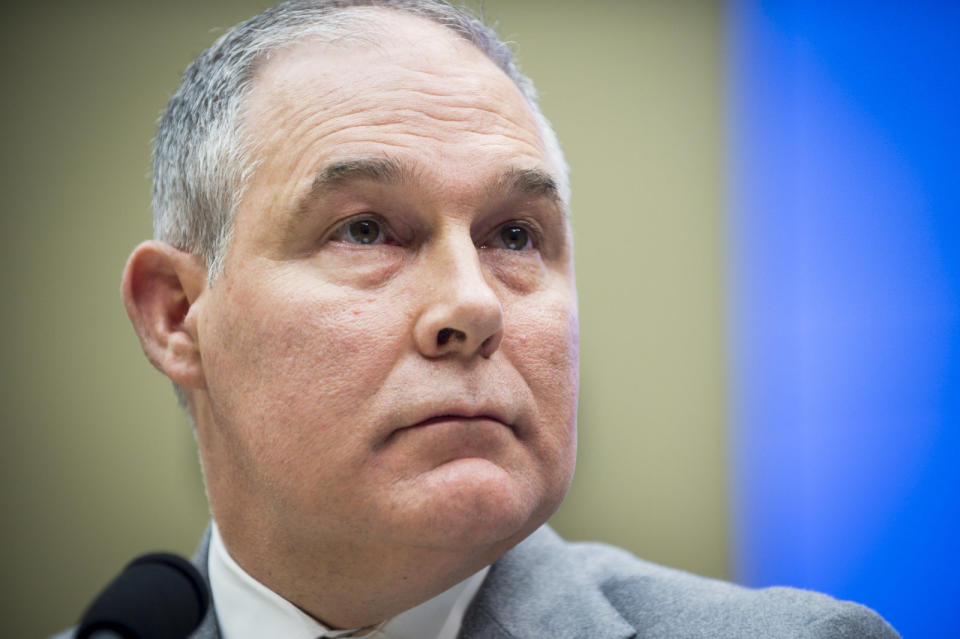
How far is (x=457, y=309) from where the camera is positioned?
51.0 inches

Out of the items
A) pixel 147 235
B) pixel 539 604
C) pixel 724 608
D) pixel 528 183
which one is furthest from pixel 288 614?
pixel 147 235

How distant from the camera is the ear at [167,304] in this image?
1630 millimetres

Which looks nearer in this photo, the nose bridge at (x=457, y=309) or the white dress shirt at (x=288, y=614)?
the nose bridge at (x=457, y=309)

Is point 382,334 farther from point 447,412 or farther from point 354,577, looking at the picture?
point 354,577

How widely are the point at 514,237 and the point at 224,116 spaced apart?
0.63m

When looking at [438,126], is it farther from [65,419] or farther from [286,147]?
[65,419]

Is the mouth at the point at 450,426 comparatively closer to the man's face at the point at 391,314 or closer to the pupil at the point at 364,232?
the man's face at the point at 391,314

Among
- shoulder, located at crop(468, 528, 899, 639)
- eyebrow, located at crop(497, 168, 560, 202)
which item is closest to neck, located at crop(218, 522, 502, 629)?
shoulder, located at crop(468, 528, 899, 639)

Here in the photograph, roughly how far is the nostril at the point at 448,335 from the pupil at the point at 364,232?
0.82 feet

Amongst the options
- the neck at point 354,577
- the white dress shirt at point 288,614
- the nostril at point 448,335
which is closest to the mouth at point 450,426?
the nostril at point 448,335

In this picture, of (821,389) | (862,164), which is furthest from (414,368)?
(862,164)

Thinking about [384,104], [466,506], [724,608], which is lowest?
[724,608]

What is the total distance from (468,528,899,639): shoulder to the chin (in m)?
0.41

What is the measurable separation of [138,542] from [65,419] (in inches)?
22.7
